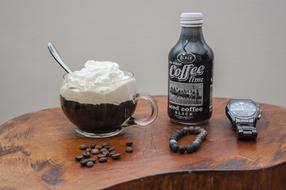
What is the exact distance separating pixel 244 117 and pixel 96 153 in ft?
0.88

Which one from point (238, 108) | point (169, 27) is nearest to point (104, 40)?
point (169, 27)

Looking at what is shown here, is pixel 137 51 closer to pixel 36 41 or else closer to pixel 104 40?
pixel 104 40

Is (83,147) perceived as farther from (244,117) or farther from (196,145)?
(244,117)

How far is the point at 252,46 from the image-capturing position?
1325mm

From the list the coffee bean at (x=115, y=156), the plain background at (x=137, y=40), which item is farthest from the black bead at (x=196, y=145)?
the plain background at (x=137, y=40)

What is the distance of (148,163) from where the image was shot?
568 mm

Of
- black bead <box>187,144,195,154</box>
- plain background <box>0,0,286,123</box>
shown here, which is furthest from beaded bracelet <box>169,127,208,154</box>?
plain background <box>0,0,286,123</box>

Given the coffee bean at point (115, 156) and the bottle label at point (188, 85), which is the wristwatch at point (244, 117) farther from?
the coffee bean at point (115, 156)

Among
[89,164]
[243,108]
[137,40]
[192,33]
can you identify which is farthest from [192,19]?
[137,40]

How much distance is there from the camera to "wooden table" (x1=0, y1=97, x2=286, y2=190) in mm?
524

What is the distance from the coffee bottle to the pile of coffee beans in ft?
0.43

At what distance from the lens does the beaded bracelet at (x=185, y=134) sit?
0.60 meters

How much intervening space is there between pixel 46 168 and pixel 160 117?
0.30 m

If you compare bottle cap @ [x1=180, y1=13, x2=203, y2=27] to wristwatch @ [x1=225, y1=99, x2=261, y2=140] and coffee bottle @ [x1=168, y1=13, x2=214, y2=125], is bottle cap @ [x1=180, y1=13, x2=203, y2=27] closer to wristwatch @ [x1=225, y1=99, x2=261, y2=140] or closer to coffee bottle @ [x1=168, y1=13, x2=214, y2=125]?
coffee bottle @ [x1=168, y1=13, x2=214, y2=125]
